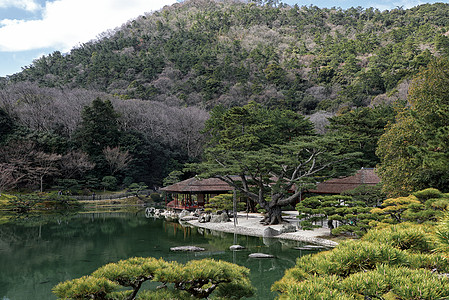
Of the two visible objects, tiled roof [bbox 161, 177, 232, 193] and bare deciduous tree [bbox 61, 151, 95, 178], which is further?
bare deciduous tree [bbox 61, 151, 95, 178]

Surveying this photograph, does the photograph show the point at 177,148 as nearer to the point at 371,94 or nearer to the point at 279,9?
the point at 371,94

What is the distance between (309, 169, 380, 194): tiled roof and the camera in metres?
17.0

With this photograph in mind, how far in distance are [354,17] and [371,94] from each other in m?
40.1

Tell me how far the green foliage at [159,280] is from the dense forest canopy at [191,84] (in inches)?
489

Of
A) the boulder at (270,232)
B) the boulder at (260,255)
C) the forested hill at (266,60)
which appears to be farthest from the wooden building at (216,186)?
the forested hill at (266,60)

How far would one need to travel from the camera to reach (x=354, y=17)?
69.6 m

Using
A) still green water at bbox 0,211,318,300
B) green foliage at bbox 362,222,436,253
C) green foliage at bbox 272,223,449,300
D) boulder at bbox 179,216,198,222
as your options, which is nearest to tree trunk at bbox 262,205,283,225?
still green water at bbox 0,211,318,300

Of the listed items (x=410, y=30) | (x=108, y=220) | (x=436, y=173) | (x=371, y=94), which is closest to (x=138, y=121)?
(x=108, y=220)

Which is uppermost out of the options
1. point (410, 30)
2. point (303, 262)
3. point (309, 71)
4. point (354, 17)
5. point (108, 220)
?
point (354, 17)

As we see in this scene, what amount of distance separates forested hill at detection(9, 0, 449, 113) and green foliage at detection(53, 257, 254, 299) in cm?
3545

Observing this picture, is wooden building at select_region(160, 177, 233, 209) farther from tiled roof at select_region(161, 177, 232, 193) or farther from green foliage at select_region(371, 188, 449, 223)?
green foliage at select_region(371, 188, 449, 223)

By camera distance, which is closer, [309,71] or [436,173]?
[436,173]

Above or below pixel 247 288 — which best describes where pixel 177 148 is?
above

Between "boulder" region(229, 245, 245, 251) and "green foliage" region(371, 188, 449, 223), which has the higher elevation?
"green foliage" region(371, 188, 449, 223)
